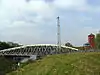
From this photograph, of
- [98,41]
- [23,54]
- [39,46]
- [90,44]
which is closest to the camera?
[98,41]

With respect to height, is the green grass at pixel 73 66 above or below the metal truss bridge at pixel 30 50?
below

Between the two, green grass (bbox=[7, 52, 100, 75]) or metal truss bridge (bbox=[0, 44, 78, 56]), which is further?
metal truss bridge (bbox=[0, 44, 78, 56])

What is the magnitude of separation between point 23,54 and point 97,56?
82313 mm

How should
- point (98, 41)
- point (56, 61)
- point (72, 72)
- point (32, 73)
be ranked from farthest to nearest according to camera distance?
point (98, 41) < point (56, 61) < point (32, 73) < point (72, 72)

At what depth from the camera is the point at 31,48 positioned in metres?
150

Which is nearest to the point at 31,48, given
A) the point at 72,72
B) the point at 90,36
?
the point at 90,36

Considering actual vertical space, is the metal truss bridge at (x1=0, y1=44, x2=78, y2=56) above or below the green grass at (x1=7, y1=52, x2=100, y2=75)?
above

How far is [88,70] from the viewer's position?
46.3 m

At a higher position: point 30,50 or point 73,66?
point 30,50

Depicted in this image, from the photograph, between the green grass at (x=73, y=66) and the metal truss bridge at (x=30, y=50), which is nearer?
the green grass at (x=73, y=66)

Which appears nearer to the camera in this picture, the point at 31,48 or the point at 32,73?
the point at 32,73

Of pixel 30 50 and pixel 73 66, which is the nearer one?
pixel 73 66

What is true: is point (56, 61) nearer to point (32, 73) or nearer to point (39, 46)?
point (32, 73)

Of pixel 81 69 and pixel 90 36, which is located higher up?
pixel 90 36
